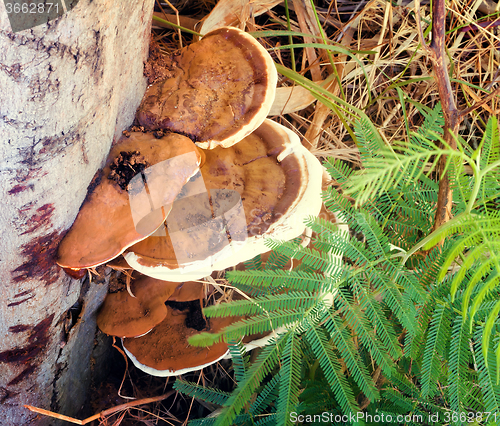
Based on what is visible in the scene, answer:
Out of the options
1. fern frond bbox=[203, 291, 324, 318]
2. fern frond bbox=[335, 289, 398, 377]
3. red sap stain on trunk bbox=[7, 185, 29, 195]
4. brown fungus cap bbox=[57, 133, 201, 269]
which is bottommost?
fern frond bbox=[335, 289, 398, 377]

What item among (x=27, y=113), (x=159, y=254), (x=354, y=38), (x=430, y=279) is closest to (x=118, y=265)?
(x=159, y=254)

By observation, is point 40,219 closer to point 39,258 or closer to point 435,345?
point 39,258

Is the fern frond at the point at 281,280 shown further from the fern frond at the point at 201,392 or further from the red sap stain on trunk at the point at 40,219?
the fern frond at the point at 201,392

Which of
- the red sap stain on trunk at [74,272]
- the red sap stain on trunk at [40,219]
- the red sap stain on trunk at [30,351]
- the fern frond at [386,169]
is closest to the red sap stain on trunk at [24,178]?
the red sap stain on trunk at [40,219]

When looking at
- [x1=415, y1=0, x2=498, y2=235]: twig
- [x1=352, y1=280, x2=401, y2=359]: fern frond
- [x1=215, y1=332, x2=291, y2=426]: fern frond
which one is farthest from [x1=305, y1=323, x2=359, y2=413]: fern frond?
[x1=415, y1=0, x2=498, y2=235]: twig

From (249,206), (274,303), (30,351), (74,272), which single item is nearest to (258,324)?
(274,303)

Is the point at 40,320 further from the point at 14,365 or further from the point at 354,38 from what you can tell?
the point at 354,38

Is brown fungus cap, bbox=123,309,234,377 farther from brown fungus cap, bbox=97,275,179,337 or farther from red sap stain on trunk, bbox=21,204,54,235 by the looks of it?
red sap stain on trunk, bbox=21,204,54,235
